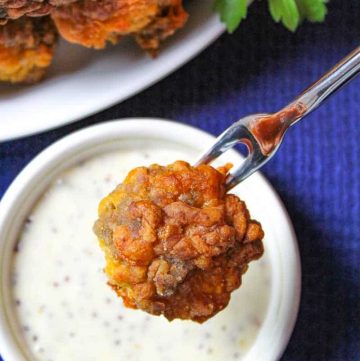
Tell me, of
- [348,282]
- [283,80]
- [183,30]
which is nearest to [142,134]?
[183,30]

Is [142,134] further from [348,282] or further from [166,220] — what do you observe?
[348,282]

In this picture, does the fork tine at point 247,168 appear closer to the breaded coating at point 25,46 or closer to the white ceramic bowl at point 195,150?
the white ceramic bowl at point 195,150

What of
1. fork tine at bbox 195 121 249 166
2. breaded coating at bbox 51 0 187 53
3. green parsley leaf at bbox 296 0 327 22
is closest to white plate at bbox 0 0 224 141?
breaded coating at bbox 51 0 187 53

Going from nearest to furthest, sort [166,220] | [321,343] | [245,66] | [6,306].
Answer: [166,220]
[6,306]
[321,343]
[245,66]

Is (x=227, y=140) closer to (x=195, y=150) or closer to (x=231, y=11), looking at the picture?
(x=195, y=150)

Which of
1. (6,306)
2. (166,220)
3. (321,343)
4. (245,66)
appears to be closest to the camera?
(166,220)

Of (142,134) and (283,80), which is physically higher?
(142,134)

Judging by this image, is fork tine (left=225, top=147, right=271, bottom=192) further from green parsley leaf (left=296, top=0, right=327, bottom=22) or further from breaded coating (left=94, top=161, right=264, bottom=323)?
green parsley leaf (left=296, top=0, right=327, bottom=22)
